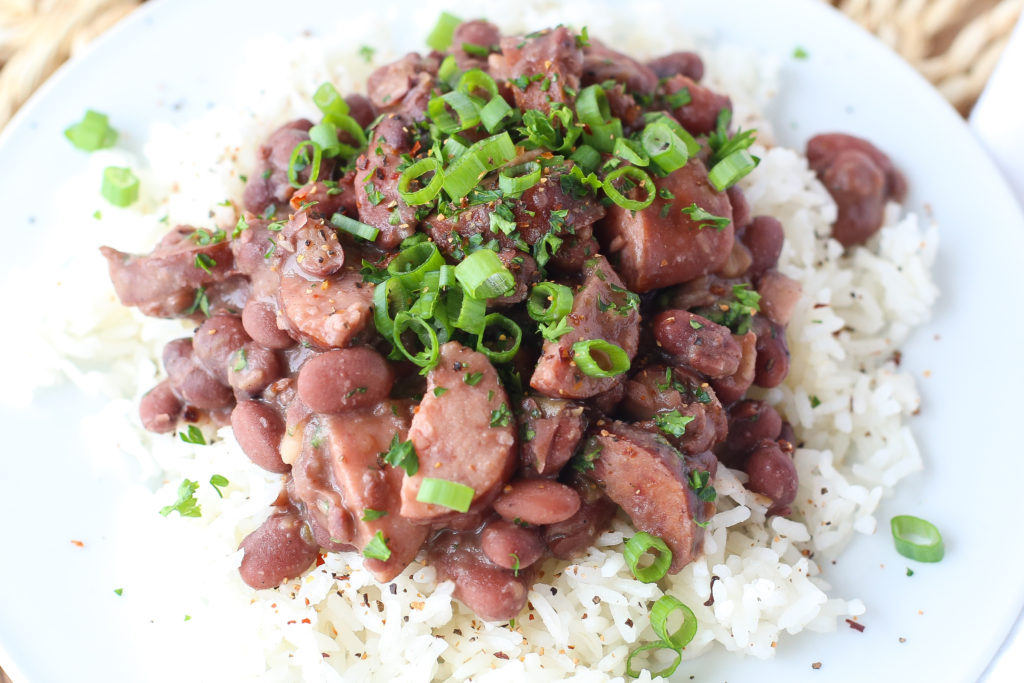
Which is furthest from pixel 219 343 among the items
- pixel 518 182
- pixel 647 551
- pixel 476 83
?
pixel 647 551

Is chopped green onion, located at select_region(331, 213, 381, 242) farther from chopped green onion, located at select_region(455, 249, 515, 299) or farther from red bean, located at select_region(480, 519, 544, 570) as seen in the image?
red bean, located at select_region(480, 519, 544, 570)

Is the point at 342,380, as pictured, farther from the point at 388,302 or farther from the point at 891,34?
the point at 891,34

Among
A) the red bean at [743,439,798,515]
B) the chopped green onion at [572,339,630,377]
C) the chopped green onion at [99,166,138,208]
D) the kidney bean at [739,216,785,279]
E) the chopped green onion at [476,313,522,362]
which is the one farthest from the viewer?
the chopped green onion at [99,166,138,208]

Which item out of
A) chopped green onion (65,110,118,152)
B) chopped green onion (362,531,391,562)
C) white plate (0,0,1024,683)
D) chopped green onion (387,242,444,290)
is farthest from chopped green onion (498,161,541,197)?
chopped green onion (65,110,118,152)

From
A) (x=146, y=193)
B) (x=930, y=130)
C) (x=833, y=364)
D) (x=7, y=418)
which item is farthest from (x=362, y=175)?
(x=930, y=130)

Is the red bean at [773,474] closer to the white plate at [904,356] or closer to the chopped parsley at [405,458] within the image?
the white plate at [904,356]

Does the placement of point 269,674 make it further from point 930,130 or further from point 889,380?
point 930,130
